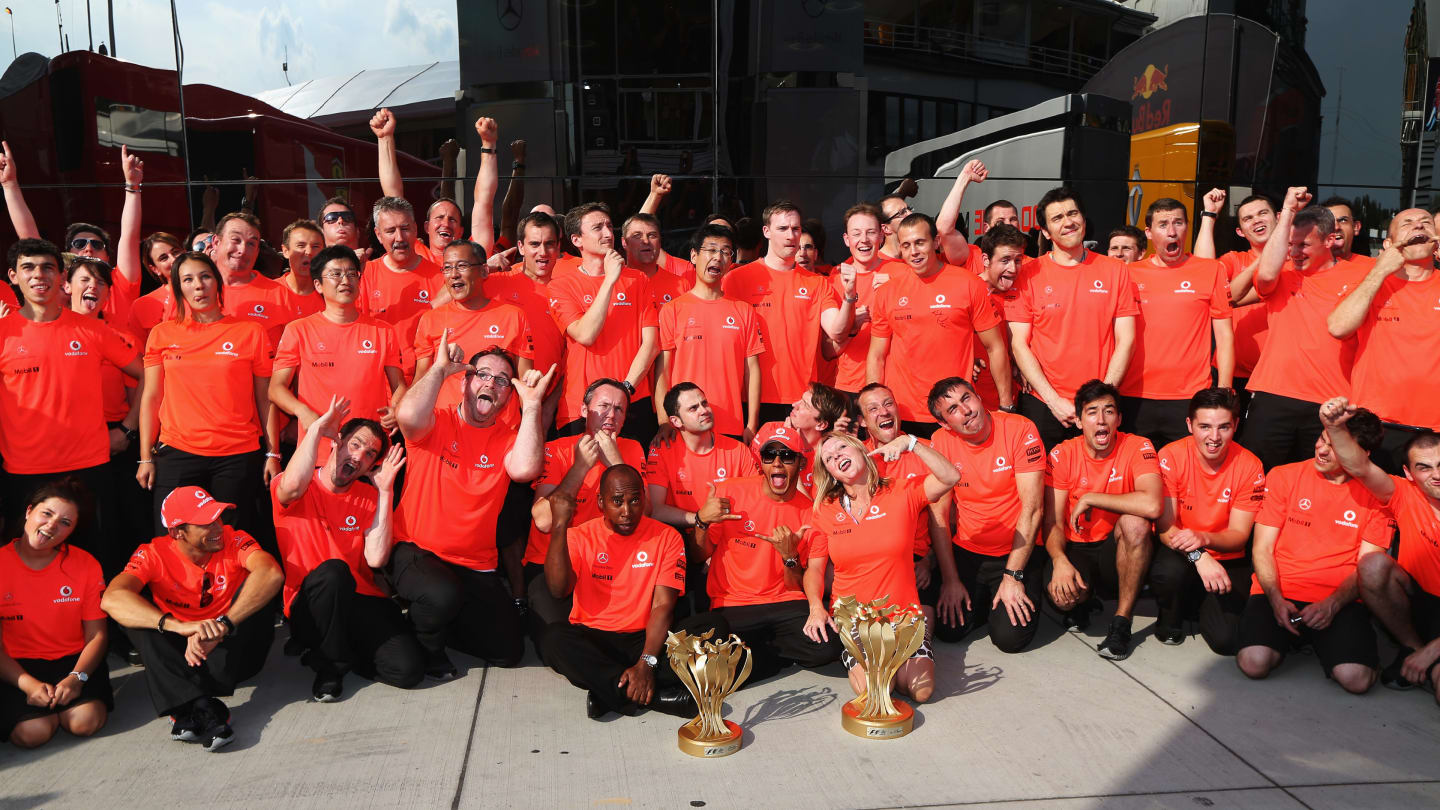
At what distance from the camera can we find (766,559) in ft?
16.5

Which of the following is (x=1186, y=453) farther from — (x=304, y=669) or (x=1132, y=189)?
(x=304, y=669)

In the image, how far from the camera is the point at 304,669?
506 cm

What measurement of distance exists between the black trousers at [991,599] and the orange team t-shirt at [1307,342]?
1653 mm

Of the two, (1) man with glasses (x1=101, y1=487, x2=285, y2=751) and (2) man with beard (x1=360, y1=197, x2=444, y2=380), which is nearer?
(1) man with glasses (x1=101, y1=487, x2=285, y2=751)

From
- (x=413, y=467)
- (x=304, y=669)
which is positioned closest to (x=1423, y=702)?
(x=413, y=467)

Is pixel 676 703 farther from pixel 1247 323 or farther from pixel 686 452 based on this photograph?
pixel 1247 323

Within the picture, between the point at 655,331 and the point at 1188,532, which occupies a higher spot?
the point at 655,331

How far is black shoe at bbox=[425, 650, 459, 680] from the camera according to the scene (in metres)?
4.99

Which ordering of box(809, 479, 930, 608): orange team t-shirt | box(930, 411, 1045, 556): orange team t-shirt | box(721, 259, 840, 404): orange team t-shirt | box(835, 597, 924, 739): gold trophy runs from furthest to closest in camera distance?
1. box(721, 259, 840, 404): orange team t-shirt
2. box(930, 411, 1045, 556): orange team t-shirt
3. box(809, 479, 930, 608): orange team t-shirt
4. box(835, 597, 924, 739): gold trophy

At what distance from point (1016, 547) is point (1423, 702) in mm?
1818

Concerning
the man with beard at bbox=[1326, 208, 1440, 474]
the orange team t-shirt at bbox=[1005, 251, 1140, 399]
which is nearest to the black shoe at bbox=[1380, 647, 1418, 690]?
the man with beard at bbox=[1326, 208, 1440, 474]

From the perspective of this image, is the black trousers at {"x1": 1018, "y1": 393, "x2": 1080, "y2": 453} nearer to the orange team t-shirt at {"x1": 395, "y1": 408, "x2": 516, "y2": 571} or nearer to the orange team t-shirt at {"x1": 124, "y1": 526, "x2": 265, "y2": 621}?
the orange team t-shirt at {"x1": 395, "y1": 408, "x2": 516, "y2": 571}

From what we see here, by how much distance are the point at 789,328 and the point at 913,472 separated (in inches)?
47.9

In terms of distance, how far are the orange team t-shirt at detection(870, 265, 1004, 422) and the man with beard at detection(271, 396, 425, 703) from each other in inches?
109
